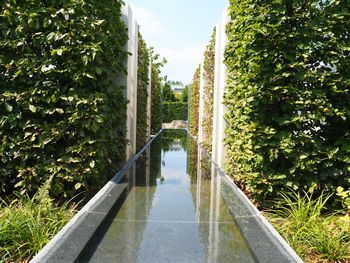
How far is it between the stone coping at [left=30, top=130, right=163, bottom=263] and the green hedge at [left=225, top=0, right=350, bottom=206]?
1780 millimetres

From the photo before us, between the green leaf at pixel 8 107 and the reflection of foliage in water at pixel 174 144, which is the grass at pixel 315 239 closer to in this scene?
the green leaf at pixel 8 107

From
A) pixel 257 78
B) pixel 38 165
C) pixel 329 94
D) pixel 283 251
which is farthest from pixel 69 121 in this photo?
pixel 329 94

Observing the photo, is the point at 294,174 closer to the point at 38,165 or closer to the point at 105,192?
the point at 105,192

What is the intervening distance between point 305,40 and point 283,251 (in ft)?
7.23

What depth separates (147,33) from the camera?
339 inches

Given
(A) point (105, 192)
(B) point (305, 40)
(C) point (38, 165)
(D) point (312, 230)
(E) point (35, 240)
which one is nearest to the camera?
(E) point (35, 240)

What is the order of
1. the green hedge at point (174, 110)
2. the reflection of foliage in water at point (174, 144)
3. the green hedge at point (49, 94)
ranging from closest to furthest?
1. the green hedge at point (49, 94)
2. the reflection of foliage in water at point (174, 144)
3. the green hedge at point (174, 110)

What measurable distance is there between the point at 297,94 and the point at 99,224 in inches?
96.2

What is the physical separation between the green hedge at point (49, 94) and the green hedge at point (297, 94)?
1842 millimetres

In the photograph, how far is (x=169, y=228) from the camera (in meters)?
2.53

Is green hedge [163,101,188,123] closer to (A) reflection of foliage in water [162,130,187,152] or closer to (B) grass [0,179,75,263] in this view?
(A) reflection of foliage in water [162,130,187,152]

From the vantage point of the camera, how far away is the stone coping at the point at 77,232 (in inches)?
71.9

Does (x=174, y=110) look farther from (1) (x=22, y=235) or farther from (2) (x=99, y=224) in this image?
(1) (x=22, y=235)

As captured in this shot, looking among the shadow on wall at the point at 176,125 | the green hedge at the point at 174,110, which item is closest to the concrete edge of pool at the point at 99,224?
the shadow on wall at the point at 176,125
